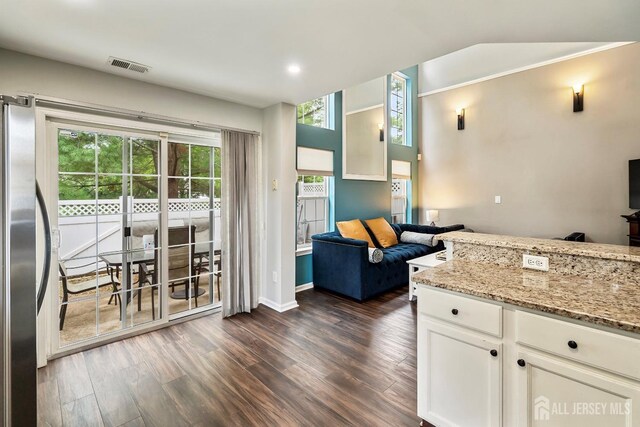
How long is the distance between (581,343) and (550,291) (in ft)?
0.93

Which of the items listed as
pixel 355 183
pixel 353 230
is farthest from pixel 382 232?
pixel 355 183

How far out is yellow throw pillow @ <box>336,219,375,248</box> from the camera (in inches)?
176

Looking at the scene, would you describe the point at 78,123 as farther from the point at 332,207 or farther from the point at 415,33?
the point at 332,207

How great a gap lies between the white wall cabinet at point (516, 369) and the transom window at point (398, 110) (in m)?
4.87

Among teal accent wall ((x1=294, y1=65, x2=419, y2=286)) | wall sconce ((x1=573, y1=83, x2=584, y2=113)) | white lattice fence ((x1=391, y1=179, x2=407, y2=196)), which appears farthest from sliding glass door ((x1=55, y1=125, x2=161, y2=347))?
wall sconce ((x1=573, y1=83, x2=584, y2=113))

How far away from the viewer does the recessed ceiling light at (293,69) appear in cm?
247

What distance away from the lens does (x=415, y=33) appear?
1941 mm

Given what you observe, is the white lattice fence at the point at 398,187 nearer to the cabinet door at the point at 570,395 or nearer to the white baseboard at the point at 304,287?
the white baseboard at the point at 304,287

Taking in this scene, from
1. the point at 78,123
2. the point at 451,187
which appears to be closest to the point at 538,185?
the point at 451,187

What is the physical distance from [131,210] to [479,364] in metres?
3.06

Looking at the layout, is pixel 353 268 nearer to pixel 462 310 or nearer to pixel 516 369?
pixel 462 310

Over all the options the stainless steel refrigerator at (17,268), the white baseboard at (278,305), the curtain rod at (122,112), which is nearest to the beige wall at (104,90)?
the curtain rod at (122,112)

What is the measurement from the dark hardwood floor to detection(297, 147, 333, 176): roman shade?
208 cm

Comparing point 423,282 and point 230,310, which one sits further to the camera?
point 230,310
